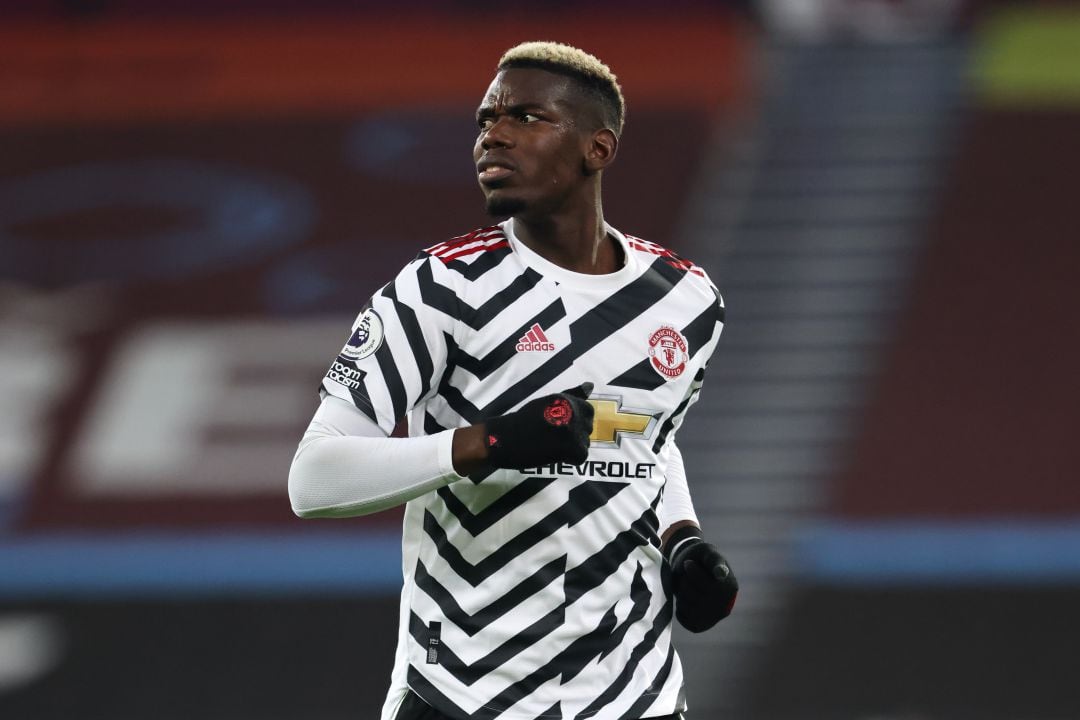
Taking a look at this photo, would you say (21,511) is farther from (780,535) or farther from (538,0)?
(538,0)

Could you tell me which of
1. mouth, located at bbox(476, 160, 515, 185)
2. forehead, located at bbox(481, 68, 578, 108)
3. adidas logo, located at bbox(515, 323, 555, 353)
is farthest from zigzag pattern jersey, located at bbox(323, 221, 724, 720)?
forehead, located at bbox(481, 68, 578, 108)

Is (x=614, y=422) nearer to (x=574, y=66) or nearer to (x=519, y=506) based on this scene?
(x=519, y=506)

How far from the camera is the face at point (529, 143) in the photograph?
8.87ft

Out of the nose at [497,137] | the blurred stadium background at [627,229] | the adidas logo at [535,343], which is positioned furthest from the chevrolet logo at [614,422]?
the blurred stadium background at [627,229]

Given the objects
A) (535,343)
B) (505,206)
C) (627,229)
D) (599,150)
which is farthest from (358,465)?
(627,229)

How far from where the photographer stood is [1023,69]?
10086 millimetres

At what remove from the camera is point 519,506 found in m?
2.61

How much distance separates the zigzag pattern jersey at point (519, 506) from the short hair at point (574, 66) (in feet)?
1.04

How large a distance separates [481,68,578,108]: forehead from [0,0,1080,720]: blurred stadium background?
15.3 ft

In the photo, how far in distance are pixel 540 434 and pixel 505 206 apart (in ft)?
1.62

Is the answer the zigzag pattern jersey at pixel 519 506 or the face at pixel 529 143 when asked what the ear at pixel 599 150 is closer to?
the face at pixel 529 143

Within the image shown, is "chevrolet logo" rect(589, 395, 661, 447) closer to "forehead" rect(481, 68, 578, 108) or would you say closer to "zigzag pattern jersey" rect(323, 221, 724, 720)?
"zigzag pattern jersey" rect(323, 221, 724, 720)

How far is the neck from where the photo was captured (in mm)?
2783

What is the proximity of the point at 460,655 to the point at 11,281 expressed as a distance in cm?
753
